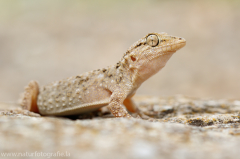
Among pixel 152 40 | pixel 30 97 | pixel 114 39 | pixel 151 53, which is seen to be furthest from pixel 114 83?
pixel 114 39

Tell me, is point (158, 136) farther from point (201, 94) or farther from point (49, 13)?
point (49, 13)

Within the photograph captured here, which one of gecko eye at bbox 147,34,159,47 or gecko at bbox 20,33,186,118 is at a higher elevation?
gecko eye at bbox 147,34,159,47

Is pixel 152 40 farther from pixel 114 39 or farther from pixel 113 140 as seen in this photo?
pixel 114 39

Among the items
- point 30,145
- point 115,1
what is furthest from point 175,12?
point 30,145

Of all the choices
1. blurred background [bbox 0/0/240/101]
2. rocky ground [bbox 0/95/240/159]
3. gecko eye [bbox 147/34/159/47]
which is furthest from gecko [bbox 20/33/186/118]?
blurred background [bbox 0/0/240/101]

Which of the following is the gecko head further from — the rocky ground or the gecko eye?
the rocky ground

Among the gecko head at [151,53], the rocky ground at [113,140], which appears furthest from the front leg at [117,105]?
the rocky ground at [113,140]
